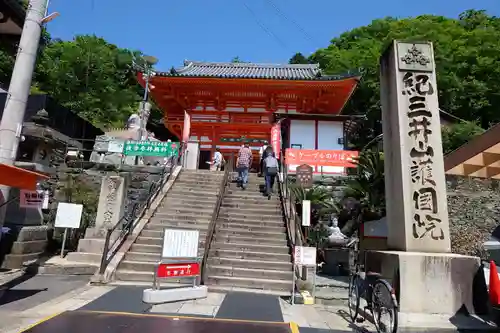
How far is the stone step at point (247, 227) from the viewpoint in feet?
33.2

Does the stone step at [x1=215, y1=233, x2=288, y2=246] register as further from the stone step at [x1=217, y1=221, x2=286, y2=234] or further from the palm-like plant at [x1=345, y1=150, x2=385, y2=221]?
the palm-like plant at [x1=345, y1=150, x2=385, y2=221]

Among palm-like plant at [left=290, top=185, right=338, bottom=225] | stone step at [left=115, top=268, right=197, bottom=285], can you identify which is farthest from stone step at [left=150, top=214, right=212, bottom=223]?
palm-like plant at [left=290, top=185, right=338, bottom=225]

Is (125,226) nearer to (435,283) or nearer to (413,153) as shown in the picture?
(413,153)

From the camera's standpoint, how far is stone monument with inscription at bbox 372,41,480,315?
524cm

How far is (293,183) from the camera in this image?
47.5ft

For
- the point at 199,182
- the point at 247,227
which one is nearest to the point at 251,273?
the point at 247,227

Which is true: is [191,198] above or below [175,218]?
above

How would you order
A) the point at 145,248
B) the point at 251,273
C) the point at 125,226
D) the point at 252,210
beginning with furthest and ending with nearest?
the point at 252,210 < the point at 125,226 < the point at 145,248 < the point at 251,273

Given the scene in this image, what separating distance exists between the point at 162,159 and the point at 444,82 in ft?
75.6

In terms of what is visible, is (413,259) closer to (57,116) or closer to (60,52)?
(57,116)

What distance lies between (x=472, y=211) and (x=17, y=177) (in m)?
15.4

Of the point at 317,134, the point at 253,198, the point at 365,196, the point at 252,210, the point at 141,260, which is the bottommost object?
the point at 141,260

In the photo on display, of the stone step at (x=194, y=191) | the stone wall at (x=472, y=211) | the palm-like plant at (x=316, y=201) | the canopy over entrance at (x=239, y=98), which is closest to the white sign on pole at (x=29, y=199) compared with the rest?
the stone step at (x=194, y=191)

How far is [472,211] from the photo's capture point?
13.4m
